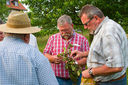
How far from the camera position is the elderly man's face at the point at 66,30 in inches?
132

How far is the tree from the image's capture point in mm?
8547

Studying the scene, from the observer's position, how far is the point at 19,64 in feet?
6.08

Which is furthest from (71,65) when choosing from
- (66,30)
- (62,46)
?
(66,30)

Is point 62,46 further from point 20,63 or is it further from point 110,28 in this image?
point 20,63

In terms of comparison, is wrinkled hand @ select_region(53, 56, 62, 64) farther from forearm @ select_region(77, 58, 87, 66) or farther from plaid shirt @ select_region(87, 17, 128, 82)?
plaid shirt @ select_region(87, 17, 128, 82)

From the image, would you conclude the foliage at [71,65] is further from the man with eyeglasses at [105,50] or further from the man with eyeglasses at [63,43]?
the man with eyeglasses at [105,50]

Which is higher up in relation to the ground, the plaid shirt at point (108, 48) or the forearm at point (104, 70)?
the plaid shirt at point (108, 48)

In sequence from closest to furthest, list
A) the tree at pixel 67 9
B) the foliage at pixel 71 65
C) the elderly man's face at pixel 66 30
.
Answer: the foliage at pixel 71 65
the elderly man's face at pixel 66 30
the tree at pixel 67 9

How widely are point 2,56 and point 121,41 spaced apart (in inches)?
56.8

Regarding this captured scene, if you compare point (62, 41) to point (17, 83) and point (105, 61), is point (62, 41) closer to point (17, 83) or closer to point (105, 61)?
point (105, 61)

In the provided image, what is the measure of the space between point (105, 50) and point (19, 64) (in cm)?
103

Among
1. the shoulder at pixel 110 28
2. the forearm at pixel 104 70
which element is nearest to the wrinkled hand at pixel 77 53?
the forearm at pixel 104 70

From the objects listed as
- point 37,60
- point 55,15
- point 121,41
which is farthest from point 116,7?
point 37,60

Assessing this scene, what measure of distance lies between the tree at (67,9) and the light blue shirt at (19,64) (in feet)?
21.0
